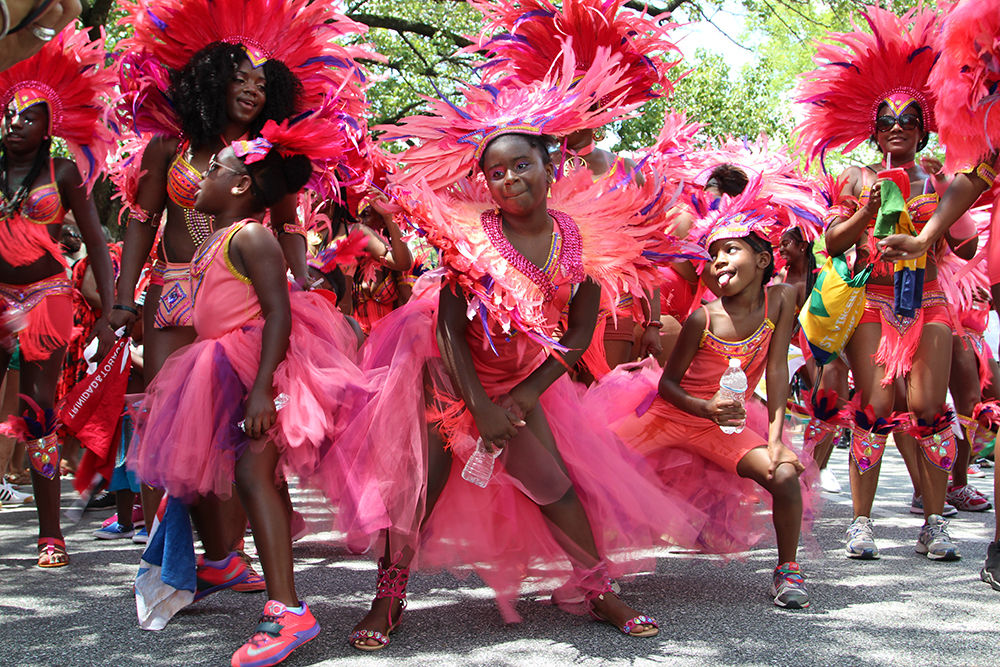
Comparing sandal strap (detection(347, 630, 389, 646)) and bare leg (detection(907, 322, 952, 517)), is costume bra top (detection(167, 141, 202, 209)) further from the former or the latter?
bare leg (detection(907, 322, 952, 517))

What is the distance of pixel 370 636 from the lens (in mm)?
2965

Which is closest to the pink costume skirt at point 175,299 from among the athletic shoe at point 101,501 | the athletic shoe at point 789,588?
the athletic shoe at point 789,588

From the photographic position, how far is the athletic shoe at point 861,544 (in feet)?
14.3

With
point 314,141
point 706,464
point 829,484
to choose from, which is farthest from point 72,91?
point 829,484

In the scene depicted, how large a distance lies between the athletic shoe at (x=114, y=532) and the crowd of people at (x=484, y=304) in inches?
2.4

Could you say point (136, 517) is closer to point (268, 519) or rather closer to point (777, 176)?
point (268, 519)

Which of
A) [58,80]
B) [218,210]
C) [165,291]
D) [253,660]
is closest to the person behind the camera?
[253,660]

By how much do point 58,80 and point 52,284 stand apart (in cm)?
108

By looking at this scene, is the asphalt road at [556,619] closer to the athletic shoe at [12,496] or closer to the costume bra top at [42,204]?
the athletic shoe at [12,496]

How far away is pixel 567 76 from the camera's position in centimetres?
322

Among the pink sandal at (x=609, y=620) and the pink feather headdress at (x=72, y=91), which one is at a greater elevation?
the pink feather headdress at (x=72, y=91)

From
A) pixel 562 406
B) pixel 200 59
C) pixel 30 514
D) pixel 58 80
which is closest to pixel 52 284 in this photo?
pixel 58 80

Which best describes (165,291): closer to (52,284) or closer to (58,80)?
(52,284)

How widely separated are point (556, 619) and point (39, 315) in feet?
10.0
